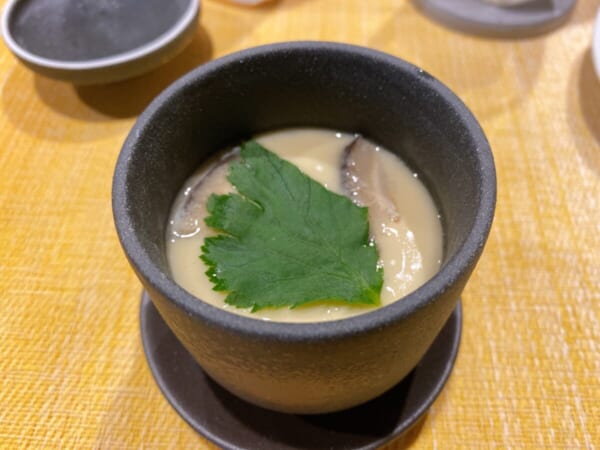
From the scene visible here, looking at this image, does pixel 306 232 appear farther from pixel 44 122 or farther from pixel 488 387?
pixel 44 122

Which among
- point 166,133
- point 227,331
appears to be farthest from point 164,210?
point 227,331

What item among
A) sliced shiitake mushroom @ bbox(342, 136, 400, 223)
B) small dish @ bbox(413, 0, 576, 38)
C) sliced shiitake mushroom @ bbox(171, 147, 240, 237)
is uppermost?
small dish @ bbox(413, 0, 576, 38)

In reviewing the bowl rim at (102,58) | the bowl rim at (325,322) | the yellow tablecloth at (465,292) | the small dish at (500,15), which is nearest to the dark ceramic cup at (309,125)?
the bowl rim at (325,322)

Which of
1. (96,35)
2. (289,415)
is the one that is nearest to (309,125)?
(289,415)

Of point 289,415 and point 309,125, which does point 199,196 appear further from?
point 289,415

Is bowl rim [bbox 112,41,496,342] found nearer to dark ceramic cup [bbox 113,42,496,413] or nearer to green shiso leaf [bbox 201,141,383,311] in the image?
dark ceramic cup [bbox 113,42,496,413]

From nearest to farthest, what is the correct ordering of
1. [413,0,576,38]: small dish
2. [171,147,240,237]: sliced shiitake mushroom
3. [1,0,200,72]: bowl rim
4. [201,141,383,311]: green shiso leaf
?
1. [201,141,383,311]: green shiso leaf
2. [171,147,240,237]: sliced shiitake mushroom
3. [1,0,200,72]: bowl rim
4. [413,0,576,38]: small dish

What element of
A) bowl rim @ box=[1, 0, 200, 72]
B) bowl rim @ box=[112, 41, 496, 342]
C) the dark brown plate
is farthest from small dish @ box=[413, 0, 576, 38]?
the dark brown plate
